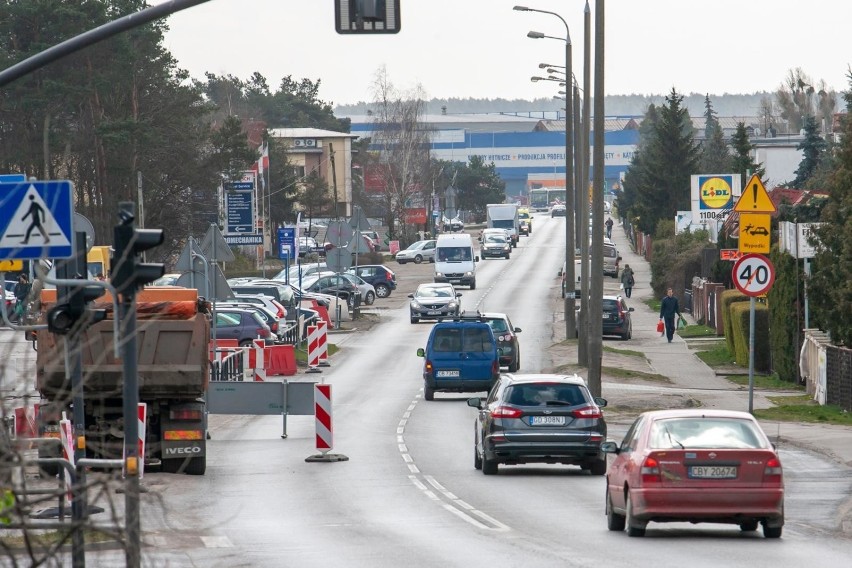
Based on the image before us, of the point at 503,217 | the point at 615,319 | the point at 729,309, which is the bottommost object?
the point at 615,319

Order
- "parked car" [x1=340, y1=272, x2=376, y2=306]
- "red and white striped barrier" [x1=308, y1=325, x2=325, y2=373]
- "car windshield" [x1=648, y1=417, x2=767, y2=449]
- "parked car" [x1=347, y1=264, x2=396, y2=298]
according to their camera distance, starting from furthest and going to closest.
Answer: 1. "parked car" [x1=347, y1=264, x2=396, y2=298]
2. "parked car" [x1=340, y1=272, x2=376, y2=306]
3. "red and white striped barrier" [x1=308, y1=325, x2=325, y2=373]
4. "car windshield" [x1=648, y1=417, x2=767, y2=449]

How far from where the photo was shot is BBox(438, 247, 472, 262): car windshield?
78.8 m

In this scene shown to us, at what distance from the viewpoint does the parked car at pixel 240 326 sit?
1738 inches

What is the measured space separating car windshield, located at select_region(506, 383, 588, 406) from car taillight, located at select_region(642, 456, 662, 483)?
6743 mm

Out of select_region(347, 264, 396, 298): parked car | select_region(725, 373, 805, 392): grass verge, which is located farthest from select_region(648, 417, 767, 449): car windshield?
select_region(347, 264, 396, 298): parked car

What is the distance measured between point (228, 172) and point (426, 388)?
40.5 meters

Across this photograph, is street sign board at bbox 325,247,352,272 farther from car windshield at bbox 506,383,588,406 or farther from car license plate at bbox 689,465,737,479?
car license plate at bbox 689,465,737,479

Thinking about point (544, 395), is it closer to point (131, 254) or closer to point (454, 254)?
point (131, 254)

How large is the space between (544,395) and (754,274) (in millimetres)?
3739

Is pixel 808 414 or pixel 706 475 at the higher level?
pixel 706 475

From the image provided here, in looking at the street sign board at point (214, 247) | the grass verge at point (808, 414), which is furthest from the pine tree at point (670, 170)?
the street sign board at point (214, 247)

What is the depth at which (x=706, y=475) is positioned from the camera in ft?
49.3

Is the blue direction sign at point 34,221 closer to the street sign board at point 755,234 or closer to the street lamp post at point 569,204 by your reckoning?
the street sign board at point 755,234

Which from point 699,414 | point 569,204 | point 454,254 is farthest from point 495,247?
point 699,414
